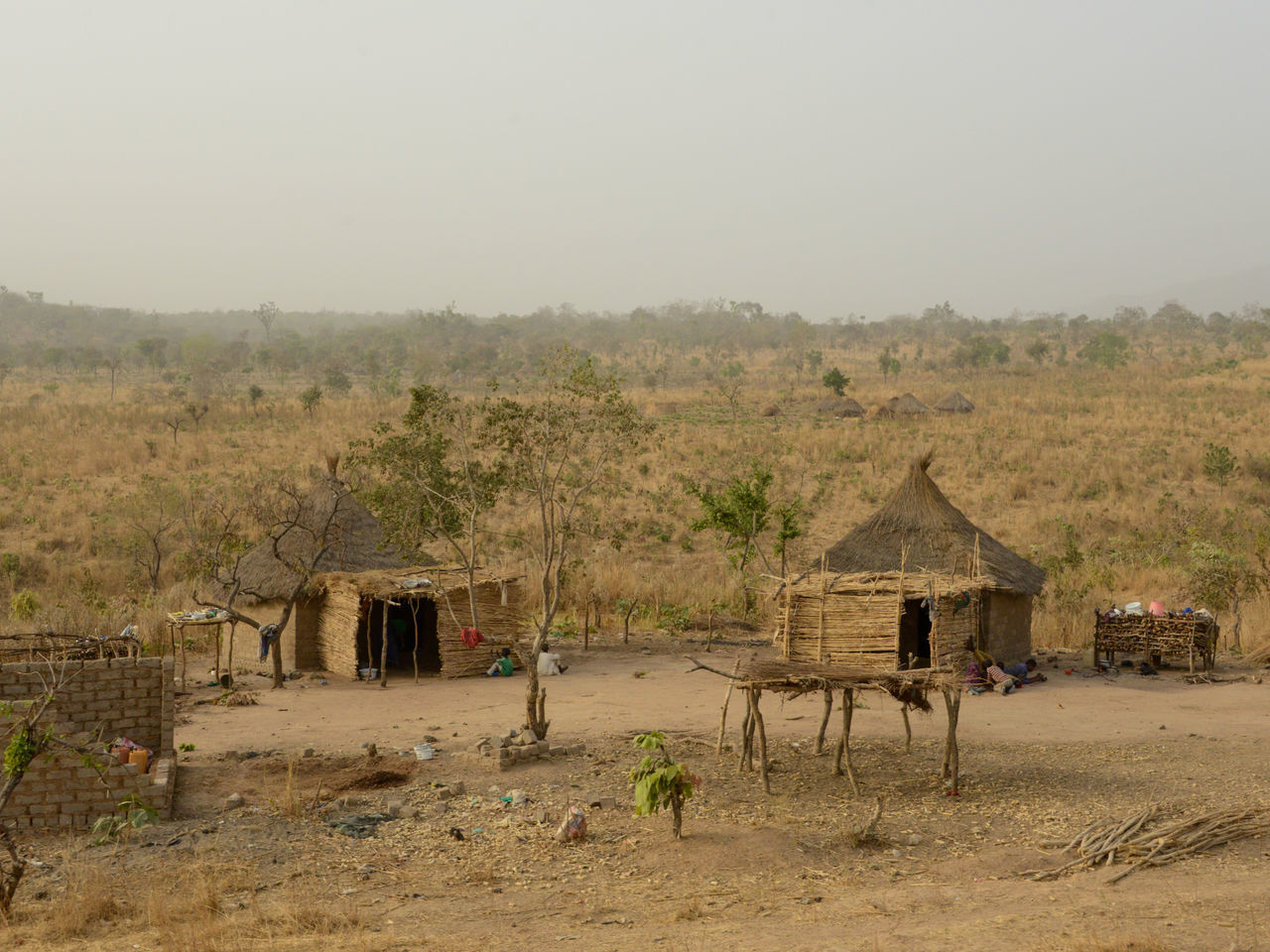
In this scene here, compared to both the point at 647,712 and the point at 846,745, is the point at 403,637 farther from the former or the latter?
the point at 846,745

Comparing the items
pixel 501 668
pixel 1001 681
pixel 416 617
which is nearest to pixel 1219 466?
pixel 1001 681

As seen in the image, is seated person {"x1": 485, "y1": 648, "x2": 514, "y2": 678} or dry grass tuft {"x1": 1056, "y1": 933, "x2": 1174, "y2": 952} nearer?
dry grass tuft {"x1": 1056, "y1": 933, "x2": 1174, "y2": 952}

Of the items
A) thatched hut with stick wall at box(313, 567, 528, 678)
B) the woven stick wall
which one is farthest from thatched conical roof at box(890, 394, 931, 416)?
thatched hut with stick wall at box(313, 567, 528, 678)

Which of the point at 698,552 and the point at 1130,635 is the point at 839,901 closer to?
the point at 1130,635

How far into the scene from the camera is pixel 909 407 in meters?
38.6

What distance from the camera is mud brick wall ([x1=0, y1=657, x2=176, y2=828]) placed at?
8.90m

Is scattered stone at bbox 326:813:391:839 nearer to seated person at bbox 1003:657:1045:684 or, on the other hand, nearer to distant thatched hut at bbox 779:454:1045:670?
distant thatched hut at bbox 779:454:1045:670

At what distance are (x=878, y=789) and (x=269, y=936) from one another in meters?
5.39

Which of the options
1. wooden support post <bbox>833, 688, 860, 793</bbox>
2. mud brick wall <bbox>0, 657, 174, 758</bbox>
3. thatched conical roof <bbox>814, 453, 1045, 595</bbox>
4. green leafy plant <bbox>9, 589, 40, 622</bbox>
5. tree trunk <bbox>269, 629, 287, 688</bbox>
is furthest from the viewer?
green leafy plant <bbox>9, 589, 40, 622</bbox>

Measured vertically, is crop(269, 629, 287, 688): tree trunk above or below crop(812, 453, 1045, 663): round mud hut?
below

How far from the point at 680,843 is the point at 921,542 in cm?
937

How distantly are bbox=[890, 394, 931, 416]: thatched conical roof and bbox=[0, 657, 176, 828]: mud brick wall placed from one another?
101ft

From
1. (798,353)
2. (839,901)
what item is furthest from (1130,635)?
(798,353)

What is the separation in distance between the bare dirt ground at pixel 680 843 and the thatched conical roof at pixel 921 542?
2.89m
